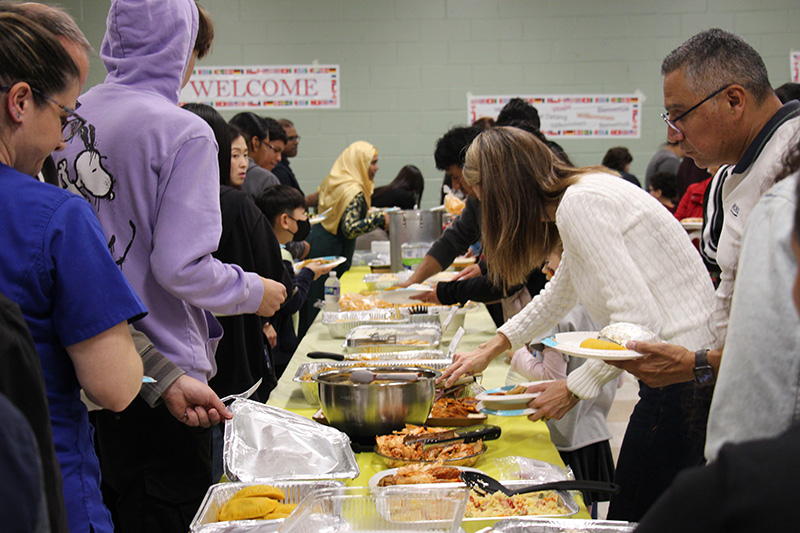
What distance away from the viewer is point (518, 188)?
1784 millimetres

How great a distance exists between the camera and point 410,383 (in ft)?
4.88

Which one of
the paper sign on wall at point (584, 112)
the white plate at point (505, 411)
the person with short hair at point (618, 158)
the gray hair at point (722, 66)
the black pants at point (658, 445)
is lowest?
the black pants at point (658, 445)

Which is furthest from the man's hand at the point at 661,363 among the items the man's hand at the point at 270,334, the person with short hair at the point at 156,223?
the man's hand at the point at 270,334

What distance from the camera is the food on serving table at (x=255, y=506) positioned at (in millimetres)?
1133

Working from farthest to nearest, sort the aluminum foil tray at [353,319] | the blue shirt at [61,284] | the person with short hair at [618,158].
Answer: the person with short hair at [618,158] → the aluminum foil tray at [353,319] → the blue shirt at [61,284]

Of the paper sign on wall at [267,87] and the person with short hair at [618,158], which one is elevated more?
the paper sign on wall at [267,87]

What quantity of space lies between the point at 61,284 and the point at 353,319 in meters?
1.80

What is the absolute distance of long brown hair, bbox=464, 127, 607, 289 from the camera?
1.78 m

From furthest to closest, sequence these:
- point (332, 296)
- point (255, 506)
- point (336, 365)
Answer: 1. point (332, 296)
2. point (336, 365)
3. point (255, 506)

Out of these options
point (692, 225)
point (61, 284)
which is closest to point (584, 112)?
point (692, 225)

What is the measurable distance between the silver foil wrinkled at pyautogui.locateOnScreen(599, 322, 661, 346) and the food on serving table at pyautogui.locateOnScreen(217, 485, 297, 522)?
2.18 ft

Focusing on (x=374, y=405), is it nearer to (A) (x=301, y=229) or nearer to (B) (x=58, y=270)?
(B) (x=58, y=270)

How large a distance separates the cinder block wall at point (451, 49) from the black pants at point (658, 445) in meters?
5.46

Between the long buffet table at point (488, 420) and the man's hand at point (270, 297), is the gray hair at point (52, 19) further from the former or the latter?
the long buffet table at point (488, 420)
